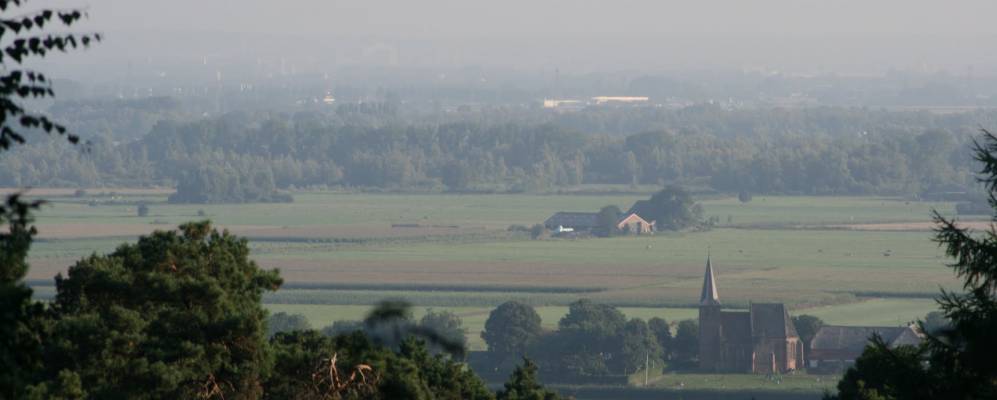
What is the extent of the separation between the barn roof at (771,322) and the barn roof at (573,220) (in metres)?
40.5

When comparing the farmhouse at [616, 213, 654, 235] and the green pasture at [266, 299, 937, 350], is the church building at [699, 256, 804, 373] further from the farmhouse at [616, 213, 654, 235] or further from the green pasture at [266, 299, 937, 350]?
the farmhouse at [616, 213, 654, 235]

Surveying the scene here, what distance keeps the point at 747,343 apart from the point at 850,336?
261cm

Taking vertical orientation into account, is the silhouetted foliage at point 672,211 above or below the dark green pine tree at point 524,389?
above

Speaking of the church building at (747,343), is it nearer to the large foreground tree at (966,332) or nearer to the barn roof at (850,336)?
the barn roof at (850,336)

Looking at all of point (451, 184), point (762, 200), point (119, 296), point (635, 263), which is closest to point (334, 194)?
point (451, 184)

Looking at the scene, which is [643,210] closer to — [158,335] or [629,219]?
[629,219]

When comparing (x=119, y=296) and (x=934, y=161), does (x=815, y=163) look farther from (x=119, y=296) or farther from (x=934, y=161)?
(x=119, y=296)

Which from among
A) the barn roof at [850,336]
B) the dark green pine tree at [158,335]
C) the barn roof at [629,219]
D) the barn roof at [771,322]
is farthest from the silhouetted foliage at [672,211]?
the dark green pine tree at [158,335]

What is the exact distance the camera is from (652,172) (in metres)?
150

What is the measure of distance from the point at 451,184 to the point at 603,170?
51.0 feet

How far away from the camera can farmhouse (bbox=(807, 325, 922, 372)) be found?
174 ft

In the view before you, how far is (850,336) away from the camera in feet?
182

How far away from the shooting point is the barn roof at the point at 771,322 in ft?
182

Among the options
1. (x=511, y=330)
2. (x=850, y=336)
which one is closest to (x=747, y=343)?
(x=850, y=336)
